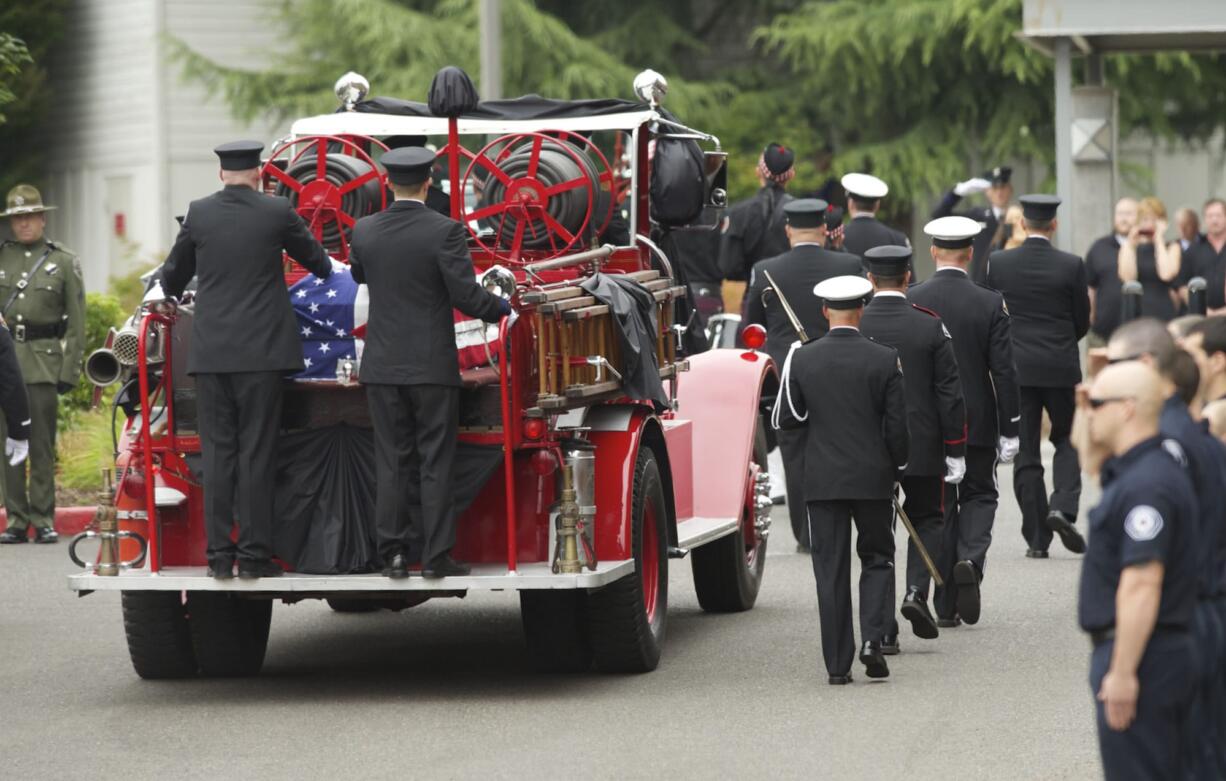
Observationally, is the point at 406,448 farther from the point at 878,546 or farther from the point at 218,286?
the point at 878,546

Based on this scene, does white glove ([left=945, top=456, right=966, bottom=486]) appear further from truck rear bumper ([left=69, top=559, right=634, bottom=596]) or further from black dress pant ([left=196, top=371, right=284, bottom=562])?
black dress pant ([left=196, top=371, right=284, bottom=562])

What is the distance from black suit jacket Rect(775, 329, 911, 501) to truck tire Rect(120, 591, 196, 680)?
2.73 metres

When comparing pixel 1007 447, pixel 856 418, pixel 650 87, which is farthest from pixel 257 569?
pixel 1007 447

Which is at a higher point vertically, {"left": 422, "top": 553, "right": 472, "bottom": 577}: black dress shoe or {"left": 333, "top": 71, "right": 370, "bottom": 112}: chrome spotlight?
{"left": 333, "top": 71, "right": 370, "bottom": 112}: chrome spotlight

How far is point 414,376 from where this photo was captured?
885 cm

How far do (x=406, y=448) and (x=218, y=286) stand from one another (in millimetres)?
1024

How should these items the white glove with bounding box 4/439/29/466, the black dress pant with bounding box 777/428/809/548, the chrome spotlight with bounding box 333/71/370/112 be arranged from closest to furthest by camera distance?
1. the chrome spotlight with bounding box 333/71/370/112
2. the white glove with bounding box 4/439/29/466
3. the black dress pant with bounding box 777/428/809/548

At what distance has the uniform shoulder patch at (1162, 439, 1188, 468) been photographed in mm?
5324

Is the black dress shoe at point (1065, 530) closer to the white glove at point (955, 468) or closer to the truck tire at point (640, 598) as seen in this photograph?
the white glove at point (955, 468)

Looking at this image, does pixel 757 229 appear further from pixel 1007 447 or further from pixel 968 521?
pixel 968 521

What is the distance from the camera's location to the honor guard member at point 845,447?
30.5ft

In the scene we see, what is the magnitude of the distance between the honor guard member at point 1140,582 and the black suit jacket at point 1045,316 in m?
7.63

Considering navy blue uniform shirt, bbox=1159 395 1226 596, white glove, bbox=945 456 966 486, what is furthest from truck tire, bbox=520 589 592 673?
navy blue uniform shirt, bbox=1159 395 1226 596

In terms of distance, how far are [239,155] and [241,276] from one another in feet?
1.72
